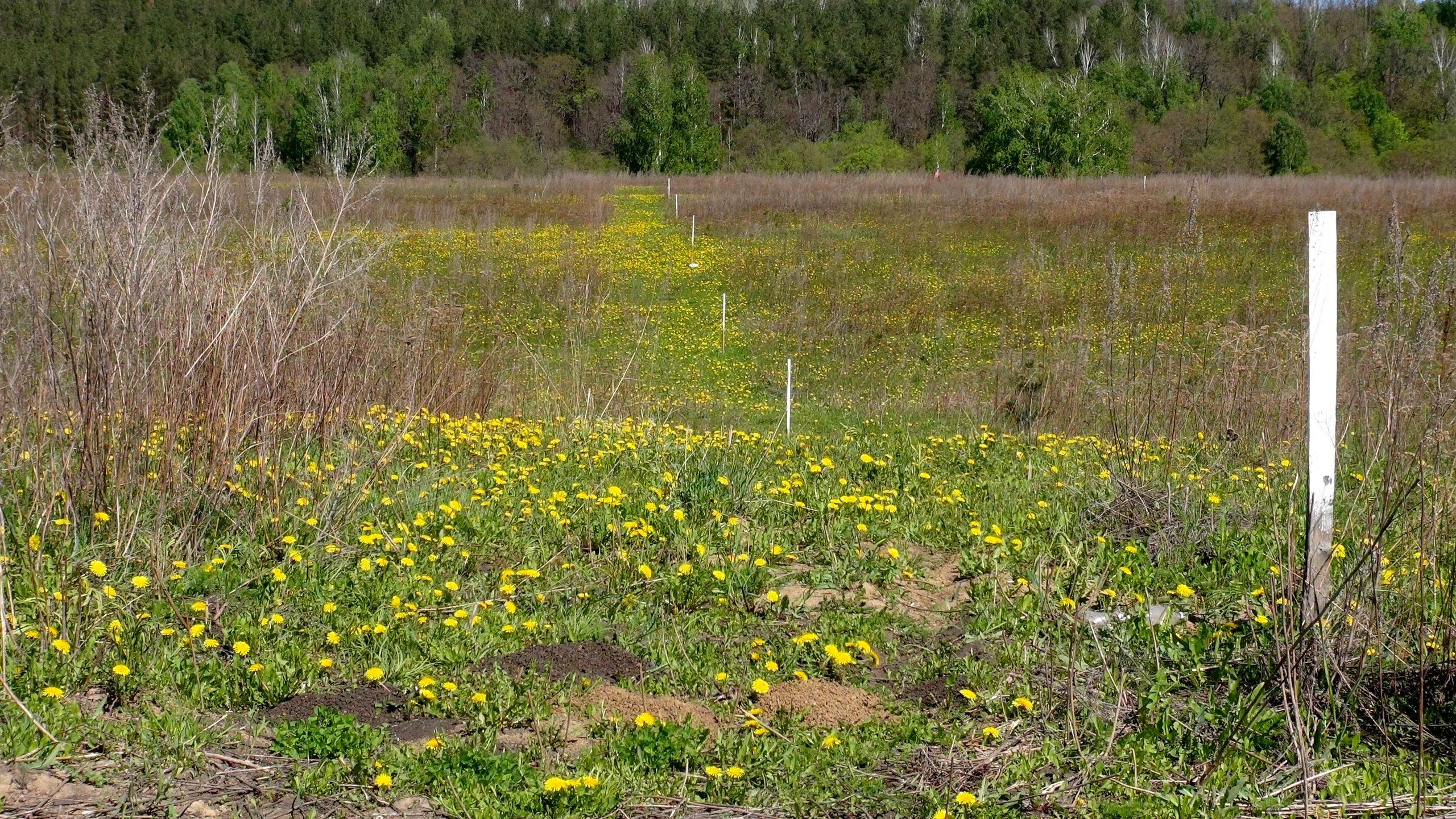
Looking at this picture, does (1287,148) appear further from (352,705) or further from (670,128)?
(352,705)

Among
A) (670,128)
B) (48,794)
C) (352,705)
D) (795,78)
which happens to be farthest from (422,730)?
(795,78)

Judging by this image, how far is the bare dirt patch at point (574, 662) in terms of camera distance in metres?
3.70

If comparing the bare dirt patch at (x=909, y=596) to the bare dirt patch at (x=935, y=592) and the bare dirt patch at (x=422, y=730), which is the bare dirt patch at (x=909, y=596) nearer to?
the bare dirt patch at (x=935, y=592)

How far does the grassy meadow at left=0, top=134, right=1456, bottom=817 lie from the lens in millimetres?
3061

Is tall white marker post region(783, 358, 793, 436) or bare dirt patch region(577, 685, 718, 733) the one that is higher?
bare dirt patch region(577, 685, 718, 733)

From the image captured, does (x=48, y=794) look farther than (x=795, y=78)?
No

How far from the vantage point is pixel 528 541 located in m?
4.87

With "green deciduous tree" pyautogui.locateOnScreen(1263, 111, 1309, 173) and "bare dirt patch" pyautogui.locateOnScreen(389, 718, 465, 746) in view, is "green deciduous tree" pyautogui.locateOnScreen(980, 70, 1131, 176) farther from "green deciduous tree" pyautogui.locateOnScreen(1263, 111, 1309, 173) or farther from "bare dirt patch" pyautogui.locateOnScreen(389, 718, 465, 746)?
"bare dirt patch" pyautogui.locateOnScreen(389, 718, 465, 746)

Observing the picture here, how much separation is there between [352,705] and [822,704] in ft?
4.49

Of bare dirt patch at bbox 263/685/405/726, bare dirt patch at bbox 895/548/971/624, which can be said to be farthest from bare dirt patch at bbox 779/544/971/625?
bare dirt patch at bbox 263/685/405/726

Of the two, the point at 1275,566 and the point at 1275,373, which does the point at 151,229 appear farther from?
the point at 1275,373

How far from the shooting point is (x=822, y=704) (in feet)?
11.6

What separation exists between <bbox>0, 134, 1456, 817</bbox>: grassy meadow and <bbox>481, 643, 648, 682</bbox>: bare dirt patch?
0.02 meters

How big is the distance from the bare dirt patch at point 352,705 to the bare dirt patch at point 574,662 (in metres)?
0.33
